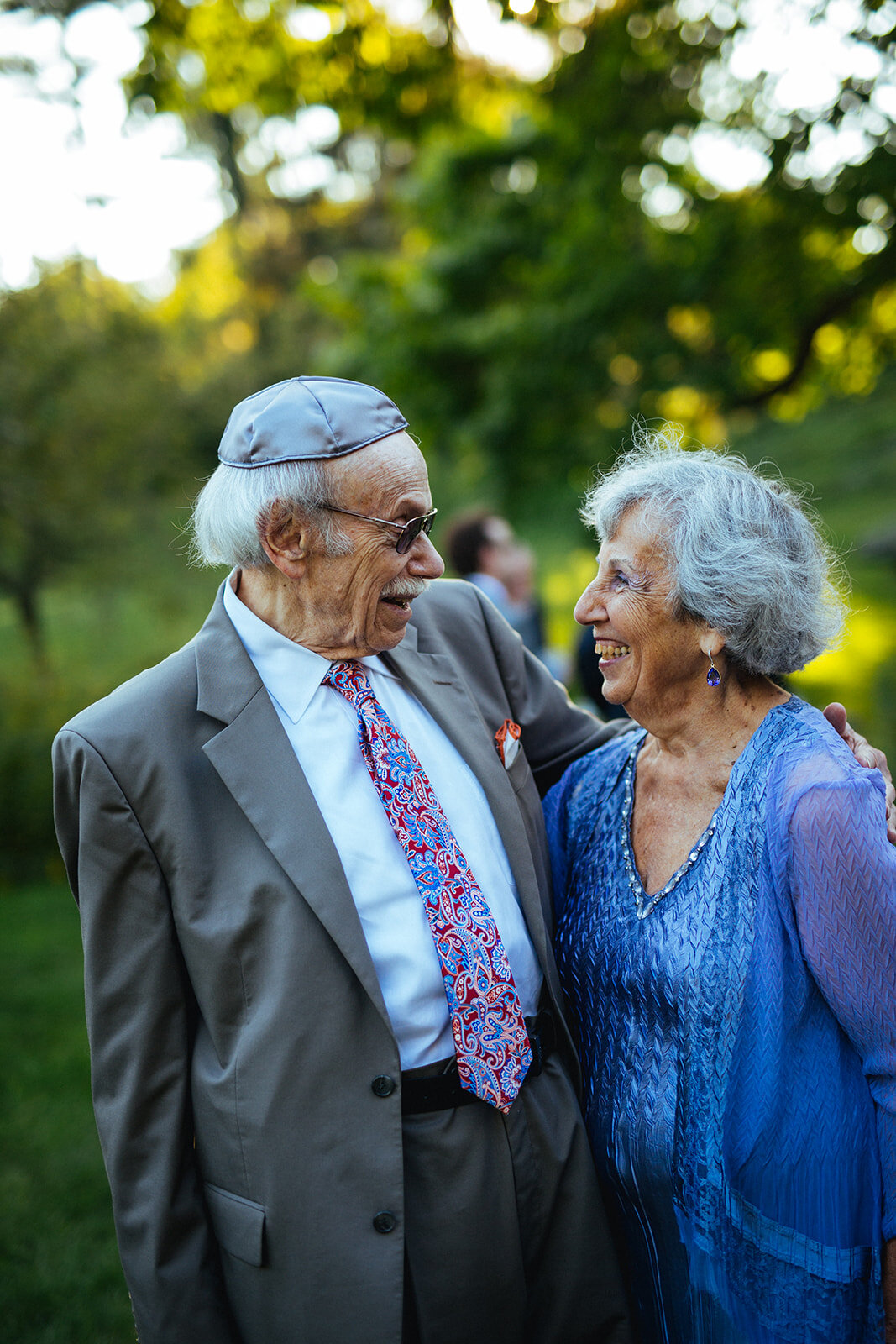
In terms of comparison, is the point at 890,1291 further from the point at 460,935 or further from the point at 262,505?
the point at 262,505

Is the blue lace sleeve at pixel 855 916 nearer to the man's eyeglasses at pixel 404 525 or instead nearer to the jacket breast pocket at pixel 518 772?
the jacket breast pocket at pixel 518 772

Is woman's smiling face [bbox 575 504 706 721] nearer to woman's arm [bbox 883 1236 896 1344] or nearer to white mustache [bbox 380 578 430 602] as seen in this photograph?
white mustache [bbox 380 578 430 602]

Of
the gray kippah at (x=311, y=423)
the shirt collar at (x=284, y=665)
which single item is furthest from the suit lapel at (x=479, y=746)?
the gray kippah at (x=311, y=423)

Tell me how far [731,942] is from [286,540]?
1262mm

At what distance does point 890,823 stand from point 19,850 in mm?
7207

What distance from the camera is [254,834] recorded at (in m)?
1.92

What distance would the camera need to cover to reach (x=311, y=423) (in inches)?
80.5

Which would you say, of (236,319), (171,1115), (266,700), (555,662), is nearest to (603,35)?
(555,662)

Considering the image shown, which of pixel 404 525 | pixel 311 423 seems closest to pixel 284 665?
pixel 404 525

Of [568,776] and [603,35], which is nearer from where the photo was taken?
[568,776]

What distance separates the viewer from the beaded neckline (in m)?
2.10

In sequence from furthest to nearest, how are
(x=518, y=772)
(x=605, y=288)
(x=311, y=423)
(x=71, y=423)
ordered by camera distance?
(x=71, y=423) → (x=605, y=288) → (x=518, y=772) → (x=311, y=423)

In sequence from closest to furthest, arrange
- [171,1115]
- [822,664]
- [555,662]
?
[171,1115]
[555,662]
[822,664]

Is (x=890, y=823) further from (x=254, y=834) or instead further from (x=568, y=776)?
(x=254, y=834)
